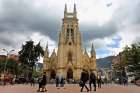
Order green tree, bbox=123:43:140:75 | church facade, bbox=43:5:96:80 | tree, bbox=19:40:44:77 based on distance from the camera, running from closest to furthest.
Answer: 1. green tree, bbox=123:43:140:75
2. tree, bbox=19:40:44:77
3. church facade, bbox=43:5:96:80

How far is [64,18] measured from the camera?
107m

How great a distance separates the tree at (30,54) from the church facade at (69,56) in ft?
53.0

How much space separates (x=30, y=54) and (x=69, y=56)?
22.4m

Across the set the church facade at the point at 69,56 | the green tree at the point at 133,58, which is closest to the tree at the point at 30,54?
the church facade at the point at 69,56

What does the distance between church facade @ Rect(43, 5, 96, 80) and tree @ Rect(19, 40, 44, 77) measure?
1616 centimetres

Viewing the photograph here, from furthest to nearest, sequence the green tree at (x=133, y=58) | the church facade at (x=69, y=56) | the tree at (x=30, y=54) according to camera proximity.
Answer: the church facade at (x=69, y=56), the tree at (x=30, y=54), the green tree at (x=133, y=58)

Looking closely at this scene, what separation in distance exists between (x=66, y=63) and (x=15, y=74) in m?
19.6

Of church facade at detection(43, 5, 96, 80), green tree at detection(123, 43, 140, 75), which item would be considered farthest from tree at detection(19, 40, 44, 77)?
green tree at detection(123, 43, 140, 75)

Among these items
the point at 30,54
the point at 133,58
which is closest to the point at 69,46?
the point at 30,54

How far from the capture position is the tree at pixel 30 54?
81.9 metres

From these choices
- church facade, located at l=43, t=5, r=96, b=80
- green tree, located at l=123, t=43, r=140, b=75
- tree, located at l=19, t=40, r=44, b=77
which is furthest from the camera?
church facade, located at l=43, t=5, r=96, b=80

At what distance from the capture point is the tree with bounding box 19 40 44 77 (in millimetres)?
81875

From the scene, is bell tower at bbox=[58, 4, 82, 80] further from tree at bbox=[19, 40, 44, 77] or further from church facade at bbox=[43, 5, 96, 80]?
tree at bbox=[19, 40, 44, 77]

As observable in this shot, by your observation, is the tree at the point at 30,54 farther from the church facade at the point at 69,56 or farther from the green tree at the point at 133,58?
the green tree at the point at 133,58
